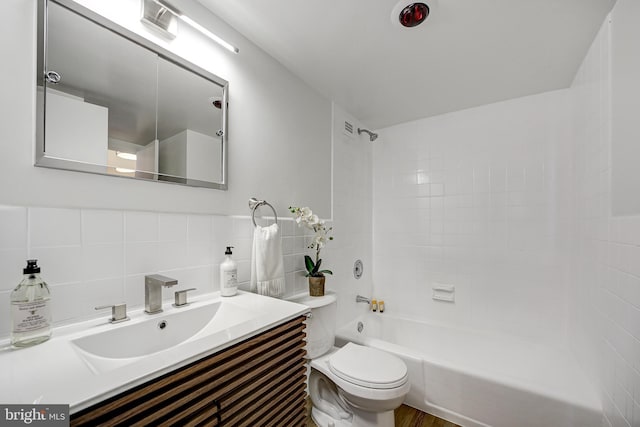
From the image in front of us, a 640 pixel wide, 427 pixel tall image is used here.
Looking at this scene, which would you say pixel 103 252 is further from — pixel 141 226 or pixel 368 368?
pixel 368 368

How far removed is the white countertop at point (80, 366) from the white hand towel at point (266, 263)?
0.42 m

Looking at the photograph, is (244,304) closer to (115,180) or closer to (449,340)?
(115,180)

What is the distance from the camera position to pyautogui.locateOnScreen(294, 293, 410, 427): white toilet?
4.51ft

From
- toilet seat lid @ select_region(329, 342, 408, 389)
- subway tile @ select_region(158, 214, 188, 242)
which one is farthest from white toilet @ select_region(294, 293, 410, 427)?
subway tile @ select_region(158, 214, 188, 242)

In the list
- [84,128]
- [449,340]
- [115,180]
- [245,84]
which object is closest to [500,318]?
[449,340]

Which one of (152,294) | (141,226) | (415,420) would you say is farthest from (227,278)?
(415,420)

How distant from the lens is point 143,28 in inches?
43.7

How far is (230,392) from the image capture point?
31.6 inches

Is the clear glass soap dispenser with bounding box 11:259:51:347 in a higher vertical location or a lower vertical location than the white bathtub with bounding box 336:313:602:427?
higher

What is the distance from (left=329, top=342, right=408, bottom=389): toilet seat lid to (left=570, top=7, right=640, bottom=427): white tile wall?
0.89 metres

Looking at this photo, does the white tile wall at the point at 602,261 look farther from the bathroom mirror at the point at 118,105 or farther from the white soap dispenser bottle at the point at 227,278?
the bathroom mirror at the point at 118,105

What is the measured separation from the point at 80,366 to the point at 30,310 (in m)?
0.23

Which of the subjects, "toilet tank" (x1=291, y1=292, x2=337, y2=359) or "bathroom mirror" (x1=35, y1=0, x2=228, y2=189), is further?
"toilet tank" (x1=291, y1=292, x2=337, y2=359)

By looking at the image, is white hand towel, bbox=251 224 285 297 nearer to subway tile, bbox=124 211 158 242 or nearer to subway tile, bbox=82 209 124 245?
subway tile, bbox=124 211 158 242
